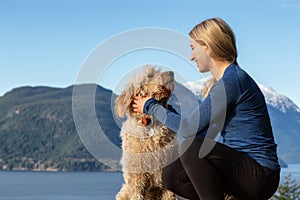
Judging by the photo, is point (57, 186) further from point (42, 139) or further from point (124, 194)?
point (124, 194)

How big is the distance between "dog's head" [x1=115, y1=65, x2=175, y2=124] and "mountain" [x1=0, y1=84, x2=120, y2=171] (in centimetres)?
11034

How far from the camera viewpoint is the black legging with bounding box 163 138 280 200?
12.5ft

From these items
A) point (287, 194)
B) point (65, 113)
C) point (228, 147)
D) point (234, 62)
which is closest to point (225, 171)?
point (228, 147)

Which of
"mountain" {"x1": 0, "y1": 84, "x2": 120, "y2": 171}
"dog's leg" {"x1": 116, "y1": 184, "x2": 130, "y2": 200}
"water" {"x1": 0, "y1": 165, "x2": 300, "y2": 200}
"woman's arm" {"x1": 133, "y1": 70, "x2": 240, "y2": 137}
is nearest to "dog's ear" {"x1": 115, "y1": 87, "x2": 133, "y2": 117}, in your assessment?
"woman's arm" {"x1": 133, "y1": 70, "x2": 240, "y2": 137}

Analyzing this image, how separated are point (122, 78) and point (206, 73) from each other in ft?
2.09

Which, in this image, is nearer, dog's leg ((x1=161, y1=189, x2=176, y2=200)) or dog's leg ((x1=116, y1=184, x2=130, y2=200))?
dog's leg ((x1=161, y1=189, x2=176, y2=200))

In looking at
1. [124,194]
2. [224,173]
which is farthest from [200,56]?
[124,194]

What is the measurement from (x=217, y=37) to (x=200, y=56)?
0.19 m

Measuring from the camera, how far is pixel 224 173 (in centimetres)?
385

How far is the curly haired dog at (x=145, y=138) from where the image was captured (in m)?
4.23

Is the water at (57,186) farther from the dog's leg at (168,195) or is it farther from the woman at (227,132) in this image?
the woman at (227,132)

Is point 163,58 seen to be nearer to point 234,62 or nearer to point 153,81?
point 153,81

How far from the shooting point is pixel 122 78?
4.32m

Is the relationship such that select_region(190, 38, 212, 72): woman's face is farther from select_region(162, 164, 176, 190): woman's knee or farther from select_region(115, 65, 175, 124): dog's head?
select_region(162, 164, 176, 190): woman's knee
